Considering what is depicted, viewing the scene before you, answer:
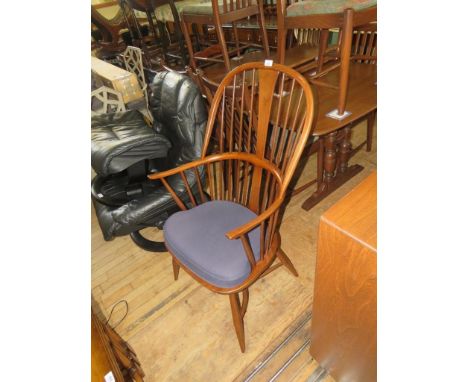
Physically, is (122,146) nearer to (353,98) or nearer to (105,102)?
(105,102)

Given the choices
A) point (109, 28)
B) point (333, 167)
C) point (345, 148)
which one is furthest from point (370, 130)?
point (109, 28)

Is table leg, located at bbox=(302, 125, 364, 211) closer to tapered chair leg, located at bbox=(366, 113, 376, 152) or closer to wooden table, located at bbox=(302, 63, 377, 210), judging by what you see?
wooden table, located at bbox=(302, 63, 377, 210)

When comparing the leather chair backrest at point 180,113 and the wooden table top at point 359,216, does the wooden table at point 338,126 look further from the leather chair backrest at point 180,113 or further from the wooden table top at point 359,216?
the wooden table top at point 359,216

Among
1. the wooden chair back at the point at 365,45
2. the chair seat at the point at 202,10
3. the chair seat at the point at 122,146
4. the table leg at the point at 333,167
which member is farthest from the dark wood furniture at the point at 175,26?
the table leg at the point at 333,167

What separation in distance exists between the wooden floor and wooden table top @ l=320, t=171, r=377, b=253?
0.87 metres

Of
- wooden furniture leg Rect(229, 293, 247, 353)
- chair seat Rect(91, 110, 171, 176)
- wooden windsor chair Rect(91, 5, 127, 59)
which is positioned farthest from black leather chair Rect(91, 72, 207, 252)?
wooden windsor chair Rect(91, 5, 127, 59)

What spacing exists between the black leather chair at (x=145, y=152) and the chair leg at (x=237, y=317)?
0.64 m

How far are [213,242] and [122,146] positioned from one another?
0.63 meters
